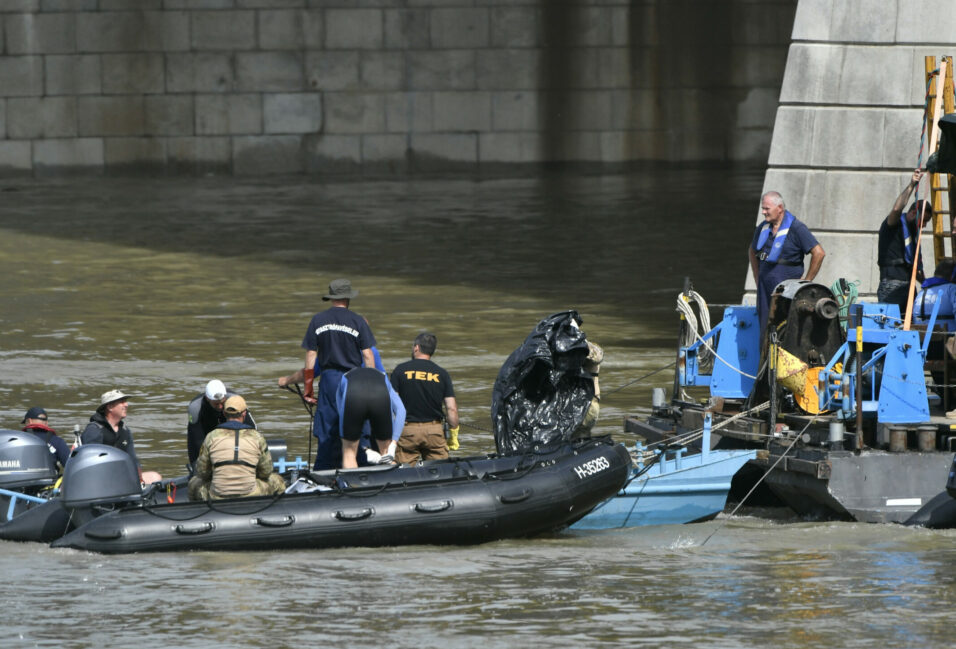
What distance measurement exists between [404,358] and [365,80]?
14.8 metres

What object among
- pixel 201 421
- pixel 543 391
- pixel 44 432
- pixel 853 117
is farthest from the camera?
pixel 853 117

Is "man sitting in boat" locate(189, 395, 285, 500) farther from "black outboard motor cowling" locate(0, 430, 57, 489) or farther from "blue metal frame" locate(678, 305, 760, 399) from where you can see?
"blue metal frame" locate(678, 305, 760, 399)

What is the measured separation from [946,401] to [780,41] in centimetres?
2038

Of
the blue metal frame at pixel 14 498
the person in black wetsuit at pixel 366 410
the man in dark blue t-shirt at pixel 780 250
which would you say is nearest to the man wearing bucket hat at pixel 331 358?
the person in black wetsuit at pixel 366 410

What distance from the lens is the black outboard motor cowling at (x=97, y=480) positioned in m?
10.9

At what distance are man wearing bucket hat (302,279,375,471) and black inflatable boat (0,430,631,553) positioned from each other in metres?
0.68

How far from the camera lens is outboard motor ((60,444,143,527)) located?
10883 mm

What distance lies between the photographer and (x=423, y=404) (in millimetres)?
12148

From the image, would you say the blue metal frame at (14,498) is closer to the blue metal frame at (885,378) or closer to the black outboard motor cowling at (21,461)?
the black outboard motor cowling at (21,461)

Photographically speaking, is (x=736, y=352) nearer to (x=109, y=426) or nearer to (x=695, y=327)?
(x=695, y=327)

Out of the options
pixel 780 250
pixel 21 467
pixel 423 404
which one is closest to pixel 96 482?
pixel 21 467

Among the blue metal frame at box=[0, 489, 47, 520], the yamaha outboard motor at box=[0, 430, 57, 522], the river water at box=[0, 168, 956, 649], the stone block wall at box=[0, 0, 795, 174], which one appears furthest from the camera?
the stone block wall at box=[0, 0, 795, 174]

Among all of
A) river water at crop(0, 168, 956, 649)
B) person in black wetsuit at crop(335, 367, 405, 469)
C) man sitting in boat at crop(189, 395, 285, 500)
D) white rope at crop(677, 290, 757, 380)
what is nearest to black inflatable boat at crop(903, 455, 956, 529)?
river water at crop(0, 168, 956, 649)

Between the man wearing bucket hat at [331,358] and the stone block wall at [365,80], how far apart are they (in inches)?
769
